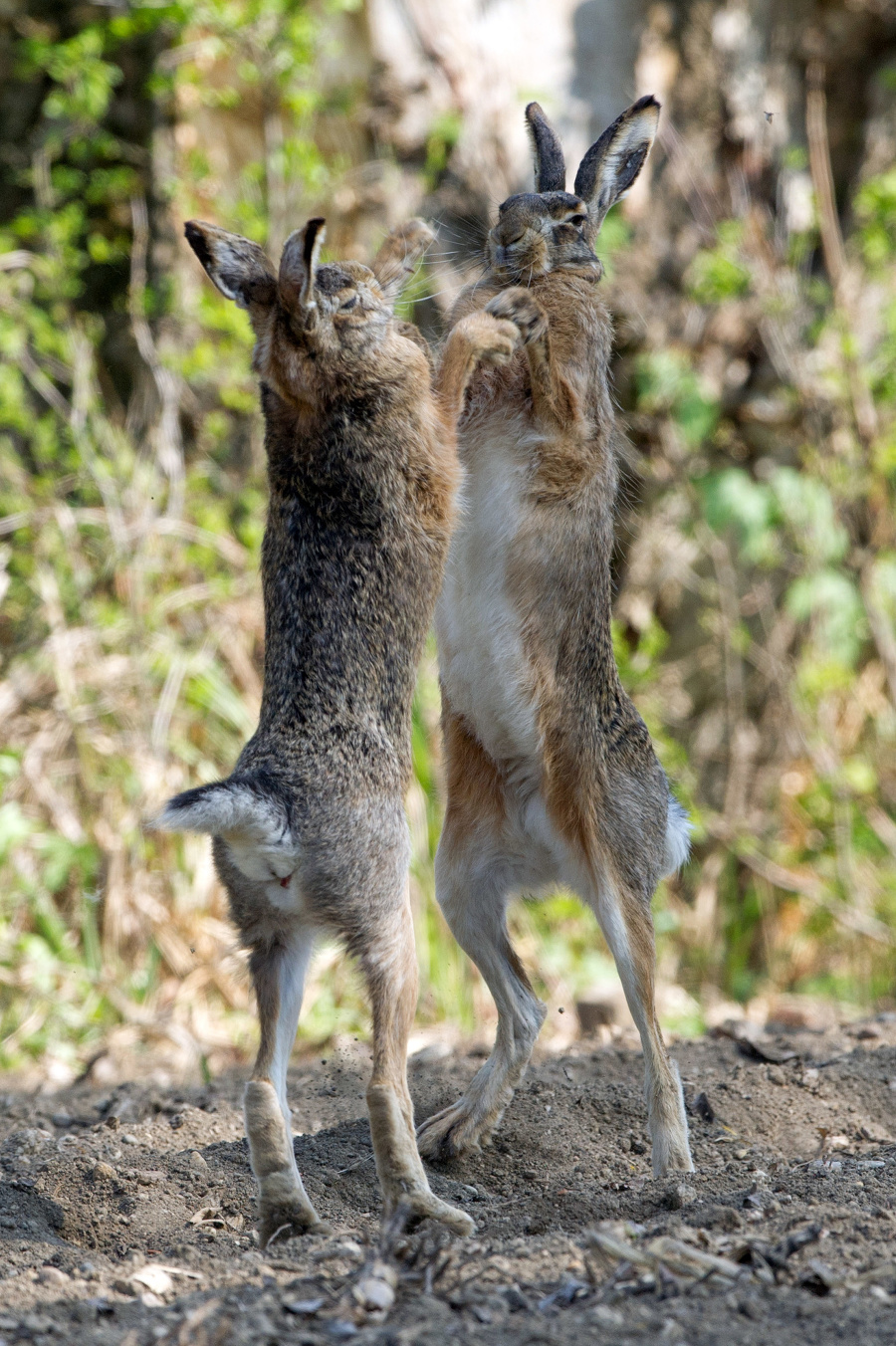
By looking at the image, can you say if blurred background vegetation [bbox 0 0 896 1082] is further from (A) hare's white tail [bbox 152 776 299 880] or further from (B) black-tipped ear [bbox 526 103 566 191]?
(A) hare's white tail [bbox 152 776 299 880]

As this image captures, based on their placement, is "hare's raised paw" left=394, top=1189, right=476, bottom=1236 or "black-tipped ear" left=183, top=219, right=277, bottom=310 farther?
"black-tipped ear" left=183, top=219, right=277, bottom=310

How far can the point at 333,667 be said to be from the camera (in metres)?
3.81

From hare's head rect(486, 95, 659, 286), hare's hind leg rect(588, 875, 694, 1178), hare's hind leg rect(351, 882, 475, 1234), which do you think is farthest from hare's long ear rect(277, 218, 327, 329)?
hare's hind leg rect(588, 875, 694, 1178)

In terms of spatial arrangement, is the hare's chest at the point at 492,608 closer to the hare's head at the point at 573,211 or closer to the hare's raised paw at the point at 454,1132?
the hare's head at the point at 573,211

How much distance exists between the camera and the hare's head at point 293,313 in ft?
13.0

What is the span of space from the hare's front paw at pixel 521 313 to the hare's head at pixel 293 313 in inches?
14.8

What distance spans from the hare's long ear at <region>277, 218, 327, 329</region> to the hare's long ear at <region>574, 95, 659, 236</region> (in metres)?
1.29

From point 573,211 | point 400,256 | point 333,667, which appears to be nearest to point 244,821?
point 333,667

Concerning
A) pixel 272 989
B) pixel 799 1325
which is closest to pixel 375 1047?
pixel 272 989

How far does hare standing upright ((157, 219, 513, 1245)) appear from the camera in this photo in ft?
11.5

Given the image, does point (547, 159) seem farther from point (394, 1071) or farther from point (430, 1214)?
point (430, 1214)

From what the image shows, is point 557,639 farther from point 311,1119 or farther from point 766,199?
point 766,199

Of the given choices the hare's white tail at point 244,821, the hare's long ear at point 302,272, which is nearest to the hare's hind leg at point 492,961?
the hare's white tail at point 244,821

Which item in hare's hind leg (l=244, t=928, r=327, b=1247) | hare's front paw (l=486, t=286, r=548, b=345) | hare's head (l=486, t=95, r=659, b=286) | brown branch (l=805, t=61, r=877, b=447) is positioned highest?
brown branch (l=805, t=61, r=877, b=447)
